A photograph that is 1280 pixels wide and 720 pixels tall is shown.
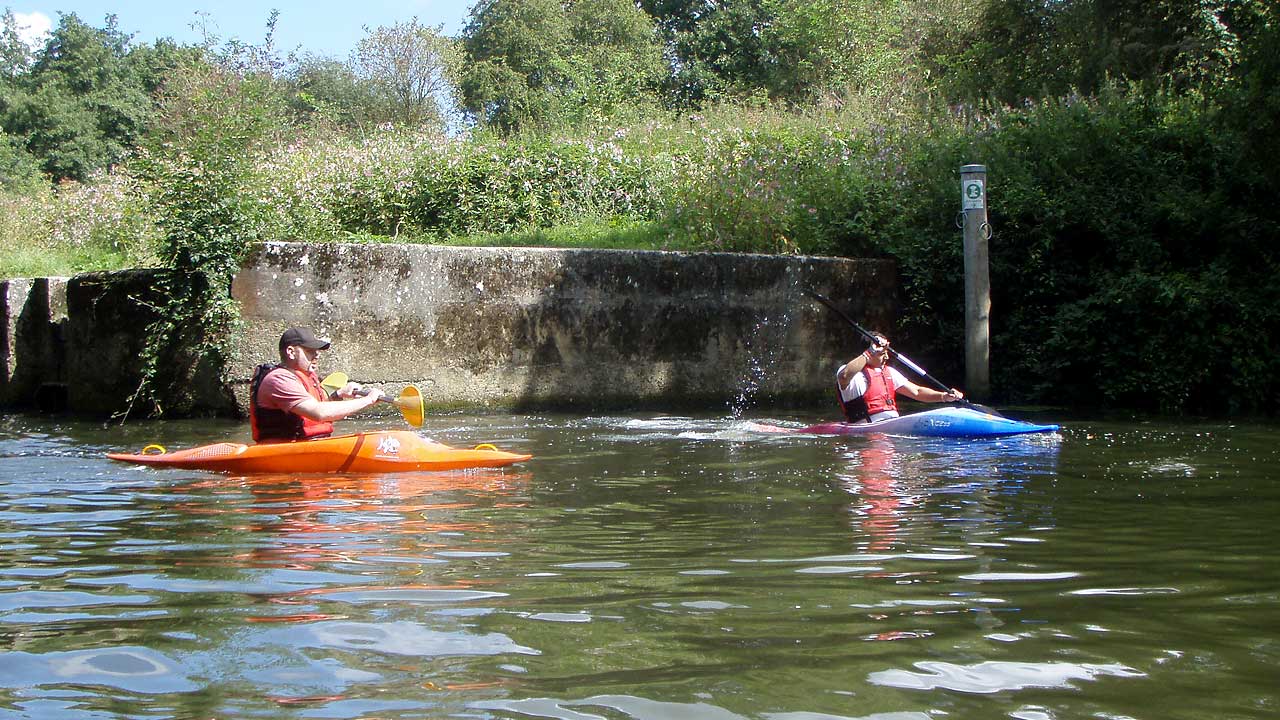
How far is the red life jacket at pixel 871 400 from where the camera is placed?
9.46 m

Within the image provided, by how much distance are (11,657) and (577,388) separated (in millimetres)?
8390

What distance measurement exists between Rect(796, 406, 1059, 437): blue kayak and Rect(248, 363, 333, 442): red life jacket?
3.68 meters

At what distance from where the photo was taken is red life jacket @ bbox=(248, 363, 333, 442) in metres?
7.63

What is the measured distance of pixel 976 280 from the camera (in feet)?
36.4

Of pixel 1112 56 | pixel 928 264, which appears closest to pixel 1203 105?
pixel 928 264

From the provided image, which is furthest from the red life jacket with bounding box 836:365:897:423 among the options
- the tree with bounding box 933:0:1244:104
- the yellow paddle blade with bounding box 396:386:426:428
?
the tree with bounding box 933:0:1244:104

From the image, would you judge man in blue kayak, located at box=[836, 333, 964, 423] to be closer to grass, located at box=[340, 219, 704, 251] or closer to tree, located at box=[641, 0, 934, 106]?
grass, located at box=[340, 219, 704, 251]

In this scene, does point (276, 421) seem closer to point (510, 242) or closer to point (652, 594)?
point (652, 594)

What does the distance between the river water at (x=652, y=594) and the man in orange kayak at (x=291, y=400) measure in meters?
0.74

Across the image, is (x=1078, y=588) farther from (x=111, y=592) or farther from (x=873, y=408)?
(x=873, y=408)

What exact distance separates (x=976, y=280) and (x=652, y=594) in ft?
27.0

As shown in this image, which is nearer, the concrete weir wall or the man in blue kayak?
the man in blue kayak

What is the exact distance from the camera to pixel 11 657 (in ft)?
9.63

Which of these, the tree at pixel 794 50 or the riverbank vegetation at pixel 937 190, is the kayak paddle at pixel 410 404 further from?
the tree at pixel 794 50
